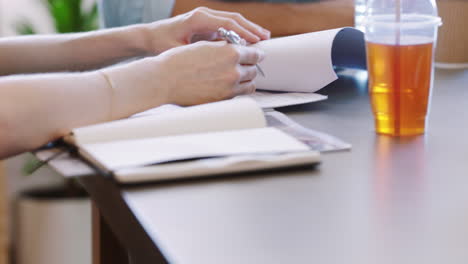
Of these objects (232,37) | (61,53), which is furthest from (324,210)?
(61,53)

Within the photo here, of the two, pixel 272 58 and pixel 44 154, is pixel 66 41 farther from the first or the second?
pixel 44 154

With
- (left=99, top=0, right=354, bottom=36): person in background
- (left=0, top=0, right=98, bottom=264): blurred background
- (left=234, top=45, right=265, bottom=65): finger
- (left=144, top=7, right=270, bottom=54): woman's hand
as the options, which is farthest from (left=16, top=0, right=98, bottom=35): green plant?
(left=234, top=45, right=265, bottom=65): finger

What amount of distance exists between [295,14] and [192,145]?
0.83m

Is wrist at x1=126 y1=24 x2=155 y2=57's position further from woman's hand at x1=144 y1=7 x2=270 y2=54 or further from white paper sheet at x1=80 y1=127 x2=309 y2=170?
white paper sheet at x1=80 y1=127 x2=309 y2=170

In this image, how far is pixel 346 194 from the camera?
2.22 ft

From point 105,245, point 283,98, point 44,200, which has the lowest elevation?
point 44,200

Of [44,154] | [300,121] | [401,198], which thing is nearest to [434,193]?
[401,198]

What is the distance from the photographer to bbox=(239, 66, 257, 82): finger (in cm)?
105

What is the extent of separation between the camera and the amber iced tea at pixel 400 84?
86cm

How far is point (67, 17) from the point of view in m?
2.76

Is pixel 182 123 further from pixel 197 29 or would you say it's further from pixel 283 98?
pixel 197 29

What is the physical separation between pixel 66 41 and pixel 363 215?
2.75 ft

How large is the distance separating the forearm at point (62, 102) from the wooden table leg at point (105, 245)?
0.19 m

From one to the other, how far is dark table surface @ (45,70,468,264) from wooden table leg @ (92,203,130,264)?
289 mm
